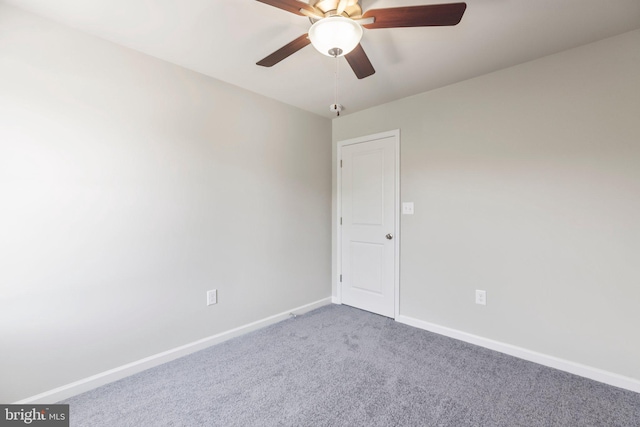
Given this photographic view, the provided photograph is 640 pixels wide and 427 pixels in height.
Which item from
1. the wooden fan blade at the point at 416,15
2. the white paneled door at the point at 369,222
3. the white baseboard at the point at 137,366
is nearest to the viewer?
the wooden fan blade at the point at 416,15

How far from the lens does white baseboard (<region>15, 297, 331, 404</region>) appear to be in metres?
1.72

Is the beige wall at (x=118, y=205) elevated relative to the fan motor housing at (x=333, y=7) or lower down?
lower down

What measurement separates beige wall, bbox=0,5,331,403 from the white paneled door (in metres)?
0.91

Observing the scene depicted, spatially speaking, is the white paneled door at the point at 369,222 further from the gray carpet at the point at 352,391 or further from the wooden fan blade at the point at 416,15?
the wooden fan blade at the point at 416,15

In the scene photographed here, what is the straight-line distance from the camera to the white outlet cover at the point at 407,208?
2857 millimetres

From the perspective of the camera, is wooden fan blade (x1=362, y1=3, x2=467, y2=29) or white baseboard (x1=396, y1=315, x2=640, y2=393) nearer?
wooden fan blade (x1=362, y1=3, x2=467, y2=29)

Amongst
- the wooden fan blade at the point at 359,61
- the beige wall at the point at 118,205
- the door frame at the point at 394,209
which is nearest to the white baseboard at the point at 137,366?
the beige wall at the point at 118,205

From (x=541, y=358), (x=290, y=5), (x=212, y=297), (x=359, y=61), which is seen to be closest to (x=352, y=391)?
(x=212, y=297)

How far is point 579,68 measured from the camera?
1.99m

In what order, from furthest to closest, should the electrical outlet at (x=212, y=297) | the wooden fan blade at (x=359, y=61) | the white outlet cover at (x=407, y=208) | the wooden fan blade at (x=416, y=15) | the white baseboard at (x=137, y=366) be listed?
1. the white outlet cover at (x=407, y=208)
2. the electrical outlet at (x=212, y=297)
3. the white baseboard at (x=137, y=366)
4. the wooden fan blade at (x=359, y=61)
5. the wooden fan blade at (x=416, y=15)

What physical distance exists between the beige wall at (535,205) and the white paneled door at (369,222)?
171mm

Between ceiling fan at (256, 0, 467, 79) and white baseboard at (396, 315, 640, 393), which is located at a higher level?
ceiling fan at (256, 0, 467, 79)

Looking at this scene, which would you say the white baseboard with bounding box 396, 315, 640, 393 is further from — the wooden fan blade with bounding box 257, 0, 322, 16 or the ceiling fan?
the wooden fan blade with bounding box 257, 0, 322, 16

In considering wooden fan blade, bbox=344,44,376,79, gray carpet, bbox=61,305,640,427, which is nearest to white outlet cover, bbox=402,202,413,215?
gray carpet, bbox=61,305,640,427
